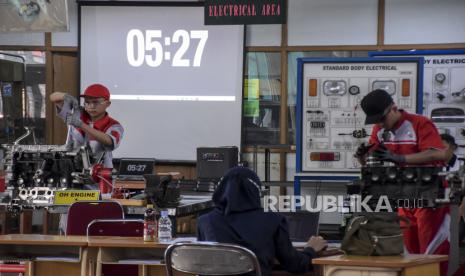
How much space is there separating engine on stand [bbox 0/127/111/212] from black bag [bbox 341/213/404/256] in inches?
113

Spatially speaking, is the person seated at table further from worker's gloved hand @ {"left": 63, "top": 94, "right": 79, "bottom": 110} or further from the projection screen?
the projection screen

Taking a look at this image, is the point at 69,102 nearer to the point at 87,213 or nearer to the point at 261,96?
the point at 87,213

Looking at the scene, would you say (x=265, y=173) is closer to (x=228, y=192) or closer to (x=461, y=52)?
(x=461, y=52)

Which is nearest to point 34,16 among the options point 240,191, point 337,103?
→ point 337,103

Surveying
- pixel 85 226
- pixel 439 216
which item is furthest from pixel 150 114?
pixel 439 216

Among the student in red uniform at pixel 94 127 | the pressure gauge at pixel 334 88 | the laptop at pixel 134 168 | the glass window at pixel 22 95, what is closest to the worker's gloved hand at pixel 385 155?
the laptop at pixel 134 168

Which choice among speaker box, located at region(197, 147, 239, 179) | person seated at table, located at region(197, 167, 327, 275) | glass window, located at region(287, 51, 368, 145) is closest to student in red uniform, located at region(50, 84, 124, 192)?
speaker box, located at region(197, 147, 239, 179)

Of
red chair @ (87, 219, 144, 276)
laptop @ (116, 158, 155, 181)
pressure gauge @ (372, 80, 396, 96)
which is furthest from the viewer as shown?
pressure gauge @ (372, 80, 396, 96)

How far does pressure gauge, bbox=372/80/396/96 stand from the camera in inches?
345

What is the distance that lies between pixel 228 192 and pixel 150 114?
6629 mm

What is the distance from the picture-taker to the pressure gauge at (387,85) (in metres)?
8.77

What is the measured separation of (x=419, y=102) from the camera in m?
8.67

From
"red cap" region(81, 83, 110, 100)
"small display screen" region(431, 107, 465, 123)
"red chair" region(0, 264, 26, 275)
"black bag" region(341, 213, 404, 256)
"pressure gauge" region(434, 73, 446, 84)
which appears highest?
"pressure gauge" region(434, 73, 446, 84)

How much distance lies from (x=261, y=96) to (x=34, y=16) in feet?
9.66
